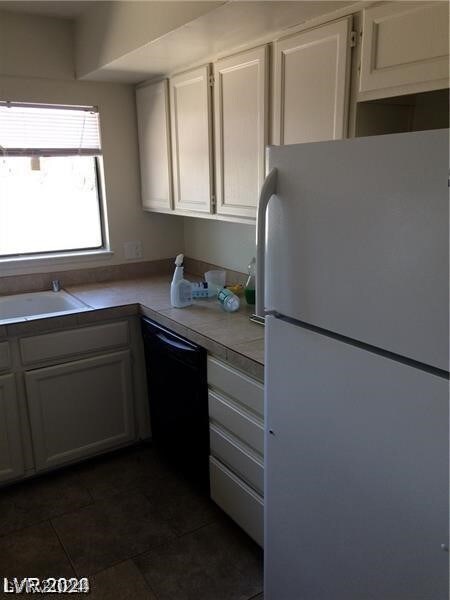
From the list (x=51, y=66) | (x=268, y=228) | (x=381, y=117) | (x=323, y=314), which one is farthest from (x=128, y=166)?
(x=323, y=314)

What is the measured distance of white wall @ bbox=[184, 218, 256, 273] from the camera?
2678 mm

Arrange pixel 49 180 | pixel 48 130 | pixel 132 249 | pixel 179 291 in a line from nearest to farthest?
pixel 179 291, pixel 48 130, pixel 49 180, pixel 132 249

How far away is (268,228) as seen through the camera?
1.27 metres

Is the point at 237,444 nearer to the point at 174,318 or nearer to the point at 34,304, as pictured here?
the point at 174,318

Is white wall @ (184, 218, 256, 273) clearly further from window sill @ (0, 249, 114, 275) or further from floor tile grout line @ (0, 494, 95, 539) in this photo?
floor tile grout line @ (0, 494, 95, 539)

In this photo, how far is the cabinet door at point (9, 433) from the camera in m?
2.25

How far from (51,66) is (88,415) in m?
1.91

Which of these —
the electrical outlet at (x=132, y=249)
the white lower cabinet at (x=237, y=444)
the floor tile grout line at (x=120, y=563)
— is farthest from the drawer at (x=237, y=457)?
the electrical outlet at (x=132, y=249)

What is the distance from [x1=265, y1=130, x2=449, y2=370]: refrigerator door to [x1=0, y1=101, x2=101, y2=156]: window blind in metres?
1.92

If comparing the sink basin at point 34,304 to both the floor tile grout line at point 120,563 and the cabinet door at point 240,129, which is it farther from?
the floor tile grout line at point 120,563

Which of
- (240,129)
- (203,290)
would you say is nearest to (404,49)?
(240,129)

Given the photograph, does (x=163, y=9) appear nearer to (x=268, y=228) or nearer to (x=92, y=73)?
(x=92, y=73)

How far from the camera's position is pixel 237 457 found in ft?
6.28

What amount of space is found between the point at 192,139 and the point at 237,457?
1543mm
